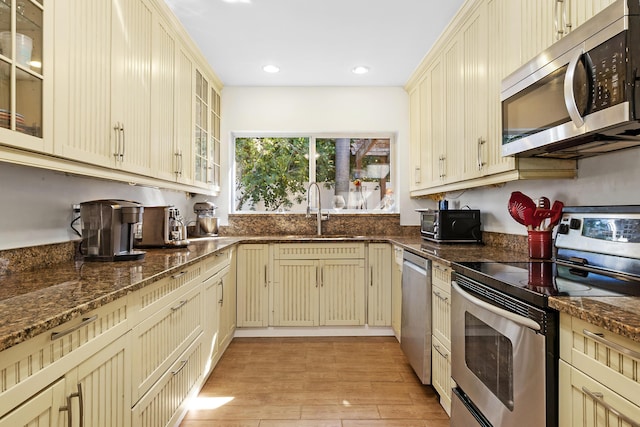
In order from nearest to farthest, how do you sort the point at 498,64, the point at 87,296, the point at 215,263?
the point at 87,296 < the point at 498,64 < the point at 215,263

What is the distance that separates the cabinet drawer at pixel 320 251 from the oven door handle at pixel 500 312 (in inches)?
65.8

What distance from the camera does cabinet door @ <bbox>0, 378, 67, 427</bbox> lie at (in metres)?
0.81

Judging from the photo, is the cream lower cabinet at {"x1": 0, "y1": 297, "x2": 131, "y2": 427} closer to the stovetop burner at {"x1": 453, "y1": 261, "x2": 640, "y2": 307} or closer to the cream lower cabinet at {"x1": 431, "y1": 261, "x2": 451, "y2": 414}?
the stovetop burner at {"x1": 453, "y1": 261, "x2": 640, "y2": 307}

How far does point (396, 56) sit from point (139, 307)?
110 inches

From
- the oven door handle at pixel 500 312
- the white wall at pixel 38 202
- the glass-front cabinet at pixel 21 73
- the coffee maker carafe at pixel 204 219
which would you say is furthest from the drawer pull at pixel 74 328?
the coffee maker carafe at pixel 204 219

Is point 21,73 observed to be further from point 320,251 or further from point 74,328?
point 320,251

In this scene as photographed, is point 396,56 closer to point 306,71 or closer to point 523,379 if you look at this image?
point 306,71

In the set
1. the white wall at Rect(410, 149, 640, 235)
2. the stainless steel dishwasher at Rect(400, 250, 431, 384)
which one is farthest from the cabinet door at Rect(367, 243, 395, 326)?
the white wall at Rect(410, 149, 640, 235)

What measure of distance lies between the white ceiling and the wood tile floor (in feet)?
8.14

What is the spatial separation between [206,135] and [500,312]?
2.89 meters

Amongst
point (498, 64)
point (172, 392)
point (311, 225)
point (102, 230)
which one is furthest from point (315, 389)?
point (498, 64)

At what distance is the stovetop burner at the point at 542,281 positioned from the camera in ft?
3.85

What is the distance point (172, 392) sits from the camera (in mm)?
1807

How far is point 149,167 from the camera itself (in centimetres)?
221
